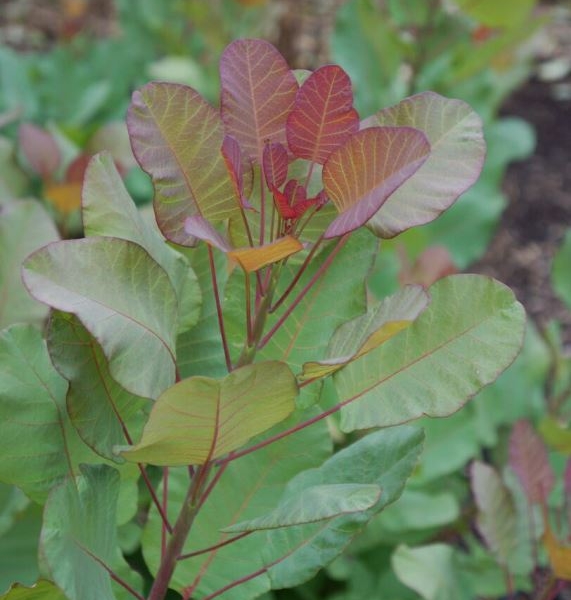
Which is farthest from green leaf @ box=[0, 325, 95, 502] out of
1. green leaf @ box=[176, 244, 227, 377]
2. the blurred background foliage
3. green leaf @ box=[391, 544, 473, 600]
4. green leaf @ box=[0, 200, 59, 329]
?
green leaf @ box=[391, 544, 473, 600]

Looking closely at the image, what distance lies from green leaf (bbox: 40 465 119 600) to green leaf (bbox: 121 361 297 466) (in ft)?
0.20

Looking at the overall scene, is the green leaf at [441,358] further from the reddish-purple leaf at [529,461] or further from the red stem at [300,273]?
the reddish-purple leaf at [529,461]

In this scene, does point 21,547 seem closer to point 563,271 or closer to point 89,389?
point 89,389

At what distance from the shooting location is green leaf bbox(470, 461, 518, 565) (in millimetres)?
1162

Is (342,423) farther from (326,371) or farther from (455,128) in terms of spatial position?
(455,128)

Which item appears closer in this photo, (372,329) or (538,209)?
(372,329)

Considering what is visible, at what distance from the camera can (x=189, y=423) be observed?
2.28 feet

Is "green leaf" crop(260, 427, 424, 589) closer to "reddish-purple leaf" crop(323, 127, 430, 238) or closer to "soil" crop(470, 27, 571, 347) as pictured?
"reddish-purple leaf" crop(323, 127, 430, 238)

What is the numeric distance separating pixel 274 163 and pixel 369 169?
0.08m

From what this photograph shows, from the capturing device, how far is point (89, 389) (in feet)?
2.56

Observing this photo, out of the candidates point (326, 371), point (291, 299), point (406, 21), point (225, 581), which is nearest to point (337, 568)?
point (225, 581)

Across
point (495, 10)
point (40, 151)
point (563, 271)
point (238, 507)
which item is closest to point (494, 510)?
point (238, 507)

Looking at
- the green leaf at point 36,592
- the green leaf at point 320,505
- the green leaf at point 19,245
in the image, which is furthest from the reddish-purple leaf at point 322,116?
the green leaf at point 19,245

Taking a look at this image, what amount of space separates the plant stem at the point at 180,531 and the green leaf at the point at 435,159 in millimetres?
255
